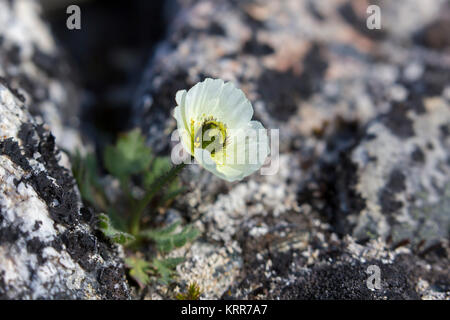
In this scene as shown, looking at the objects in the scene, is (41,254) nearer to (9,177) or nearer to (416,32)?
(9,177)

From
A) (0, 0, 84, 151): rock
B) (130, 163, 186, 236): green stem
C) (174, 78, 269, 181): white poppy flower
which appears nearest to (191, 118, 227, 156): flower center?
(174, 78, 269, 181): white poppy flower

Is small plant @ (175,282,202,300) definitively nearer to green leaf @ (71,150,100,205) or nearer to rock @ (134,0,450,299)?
rock @ (134,0,450,299)

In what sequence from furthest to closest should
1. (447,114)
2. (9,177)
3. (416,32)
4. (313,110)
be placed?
(416,32) → (313,110) → (447,114) → (9,177)

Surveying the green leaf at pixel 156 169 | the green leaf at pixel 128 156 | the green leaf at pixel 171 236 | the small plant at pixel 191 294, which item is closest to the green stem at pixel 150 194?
Answer: the green leaf at pixel 171 236

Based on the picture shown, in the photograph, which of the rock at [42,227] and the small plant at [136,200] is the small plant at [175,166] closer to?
the small plant at [136,200]

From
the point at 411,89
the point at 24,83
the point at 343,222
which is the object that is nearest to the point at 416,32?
the point at 411,89
